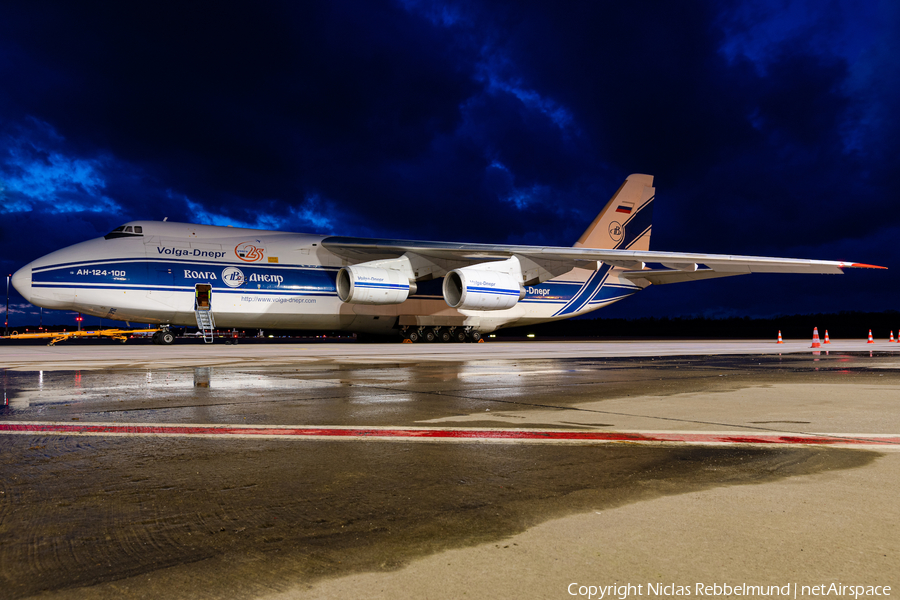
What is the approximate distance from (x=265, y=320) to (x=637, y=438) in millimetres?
15958

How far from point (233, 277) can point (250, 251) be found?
1.08 m

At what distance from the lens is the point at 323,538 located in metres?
2.21

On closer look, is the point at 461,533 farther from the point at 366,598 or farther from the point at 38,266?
the point at 38,266

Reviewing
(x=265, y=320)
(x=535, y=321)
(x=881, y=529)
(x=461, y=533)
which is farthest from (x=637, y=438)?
(x=535, y=321)

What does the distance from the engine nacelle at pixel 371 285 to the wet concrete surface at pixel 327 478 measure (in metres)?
10.9

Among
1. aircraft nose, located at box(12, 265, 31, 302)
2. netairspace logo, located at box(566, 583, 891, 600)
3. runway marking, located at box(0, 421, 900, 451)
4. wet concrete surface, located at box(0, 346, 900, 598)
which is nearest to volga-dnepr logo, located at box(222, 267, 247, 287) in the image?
aircraft nose, located at box(12, 265, 31, 302)

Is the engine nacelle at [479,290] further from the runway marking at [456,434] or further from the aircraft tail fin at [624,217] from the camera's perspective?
the runway marking at [456,434]

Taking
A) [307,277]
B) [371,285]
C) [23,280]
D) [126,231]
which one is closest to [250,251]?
[307,277]

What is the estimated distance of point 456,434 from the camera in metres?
4.20

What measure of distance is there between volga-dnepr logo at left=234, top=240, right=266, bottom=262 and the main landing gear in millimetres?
5650

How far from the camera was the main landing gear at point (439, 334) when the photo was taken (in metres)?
21.2

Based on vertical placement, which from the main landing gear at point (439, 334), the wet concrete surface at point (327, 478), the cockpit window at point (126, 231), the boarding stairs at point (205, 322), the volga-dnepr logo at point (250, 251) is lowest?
the wet concrete surface at point (327, 478)

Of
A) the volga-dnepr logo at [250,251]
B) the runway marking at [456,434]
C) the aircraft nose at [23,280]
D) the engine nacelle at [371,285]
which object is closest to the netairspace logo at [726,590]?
the runway marking at [456,434]

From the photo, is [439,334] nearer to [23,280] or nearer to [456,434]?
[23,280]
